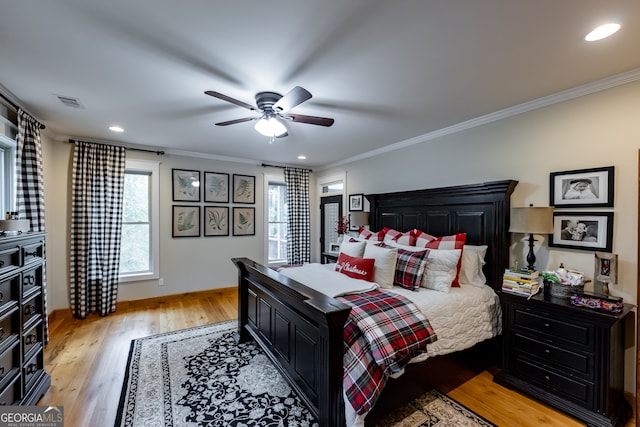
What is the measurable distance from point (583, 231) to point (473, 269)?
3.07 ft

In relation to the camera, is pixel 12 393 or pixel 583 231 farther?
pixel 583 231

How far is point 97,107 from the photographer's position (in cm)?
280

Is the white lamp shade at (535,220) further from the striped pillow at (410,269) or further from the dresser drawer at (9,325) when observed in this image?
the dresser drawer at (9,325)

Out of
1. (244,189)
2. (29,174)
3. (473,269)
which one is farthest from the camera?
(244,189)

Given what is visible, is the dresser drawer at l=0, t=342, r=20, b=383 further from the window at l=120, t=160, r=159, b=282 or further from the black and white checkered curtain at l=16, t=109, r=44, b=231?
the window at l=120, t=160, r=159, b=282

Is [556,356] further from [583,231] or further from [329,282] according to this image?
[329,282]

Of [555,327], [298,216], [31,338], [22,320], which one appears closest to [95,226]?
[31,338]

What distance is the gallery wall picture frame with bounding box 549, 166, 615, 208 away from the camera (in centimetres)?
222

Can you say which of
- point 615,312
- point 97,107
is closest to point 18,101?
point 97,107

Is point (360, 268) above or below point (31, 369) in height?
above

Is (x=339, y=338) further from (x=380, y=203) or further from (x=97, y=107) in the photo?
(x=97, y=107)

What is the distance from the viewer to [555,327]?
2.10 m

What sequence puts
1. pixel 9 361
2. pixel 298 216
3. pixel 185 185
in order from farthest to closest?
pixel 298 216 → pixel 185 185 → pixel 9 361

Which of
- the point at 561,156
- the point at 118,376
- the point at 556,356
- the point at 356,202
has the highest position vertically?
the point at 561,156
